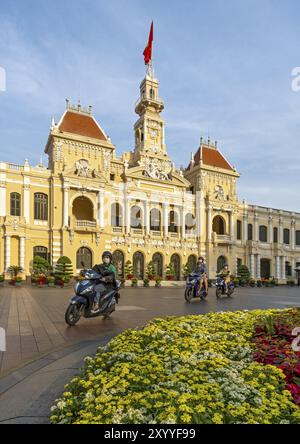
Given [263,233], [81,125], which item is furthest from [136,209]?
[263,233]

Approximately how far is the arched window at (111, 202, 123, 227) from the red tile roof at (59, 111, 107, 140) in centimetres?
837

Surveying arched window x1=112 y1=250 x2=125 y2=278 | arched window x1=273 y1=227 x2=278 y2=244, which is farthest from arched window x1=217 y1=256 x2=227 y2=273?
arched window x1=112 y1=250 x2=125 y2=278

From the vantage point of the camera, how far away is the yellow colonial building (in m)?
30.9

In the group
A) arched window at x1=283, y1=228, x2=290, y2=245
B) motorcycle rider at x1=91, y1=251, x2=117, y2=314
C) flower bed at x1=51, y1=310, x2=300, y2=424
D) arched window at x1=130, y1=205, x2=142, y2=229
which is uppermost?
arched window at x1=130, y1=205, x2=142, y2=229

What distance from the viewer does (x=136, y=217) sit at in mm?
36719

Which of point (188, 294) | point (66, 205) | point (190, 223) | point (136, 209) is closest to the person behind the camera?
point (188, 294)

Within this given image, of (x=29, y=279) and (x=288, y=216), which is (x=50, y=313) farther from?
(x=288, y=216)

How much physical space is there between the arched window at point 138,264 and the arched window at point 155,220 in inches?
156

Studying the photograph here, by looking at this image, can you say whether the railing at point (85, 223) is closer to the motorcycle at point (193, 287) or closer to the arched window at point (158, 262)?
the arched window at point (158, 262)

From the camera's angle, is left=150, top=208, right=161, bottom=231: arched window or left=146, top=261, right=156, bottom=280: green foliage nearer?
left=146, top=261, right=156, bottom=280: green foliage

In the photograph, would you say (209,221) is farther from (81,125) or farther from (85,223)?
(81,125)

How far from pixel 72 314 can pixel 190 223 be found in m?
33.7

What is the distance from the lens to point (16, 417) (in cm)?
273

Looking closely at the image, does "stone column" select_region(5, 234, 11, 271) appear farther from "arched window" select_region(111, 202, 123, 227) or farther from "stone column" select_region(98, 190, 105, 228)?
"arched window" select_region(111, 202, 123, 227)
